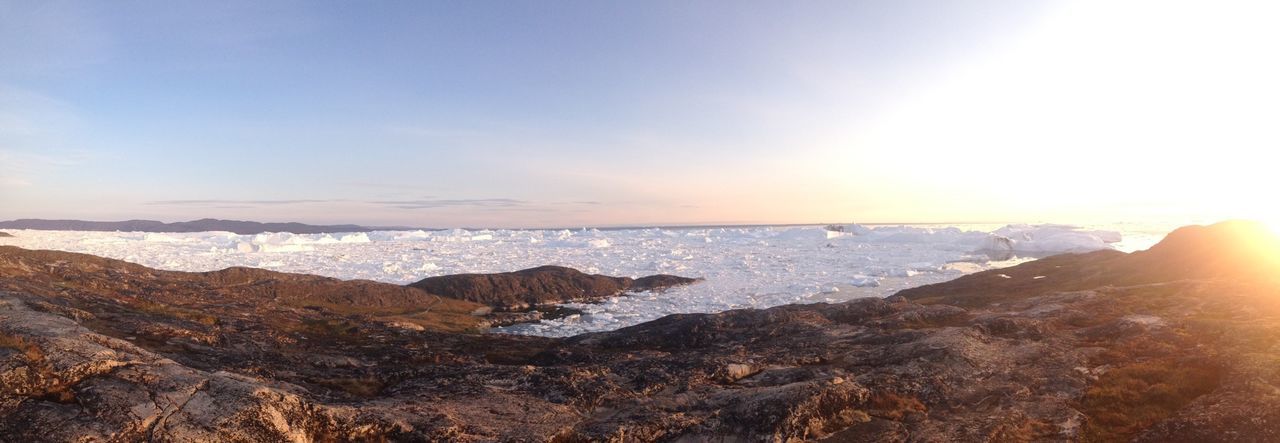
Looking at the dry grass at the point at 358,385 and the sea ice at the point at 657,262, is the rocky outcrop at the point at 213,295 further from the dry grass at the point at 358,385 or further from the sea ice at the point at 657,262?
the sea ice at the point at 657,262

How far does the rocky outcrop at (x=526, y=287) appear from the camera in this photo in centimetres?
2672

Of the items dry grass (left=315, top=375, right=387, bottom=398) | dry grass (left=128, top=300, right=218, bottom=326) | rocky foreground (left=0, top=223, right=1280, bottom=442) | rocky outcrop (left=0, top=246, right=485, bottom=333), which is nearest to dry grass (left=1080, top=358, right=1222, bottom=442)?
rocky foreground (left=0, top=223, right=1280, bottom=442)

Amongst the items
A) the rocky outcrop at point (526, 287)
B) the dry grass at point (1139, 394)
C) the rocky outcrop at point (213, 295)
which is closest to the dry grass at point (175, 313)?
the rocky outcrop at point (213, 295)

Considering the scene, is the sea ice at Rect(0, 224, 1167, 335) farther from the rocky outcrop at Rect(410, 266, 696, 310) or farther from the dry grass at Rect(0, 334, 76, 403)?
the dry grass at Rect(0, 334, 76, 403)

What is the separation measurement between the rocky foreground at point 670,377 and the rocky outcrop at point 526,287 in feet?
39.8

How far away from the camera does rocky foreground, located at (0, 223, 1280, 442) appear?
5.81 metres

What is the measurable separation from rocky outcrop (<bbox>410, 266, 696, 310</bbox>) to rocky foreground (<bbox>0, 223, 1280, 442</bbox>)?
1213 centimetres

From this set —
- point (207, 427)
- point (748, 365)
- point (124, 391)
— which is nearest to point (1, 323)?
point (124, 391)

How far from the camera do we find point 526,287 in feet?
93.9

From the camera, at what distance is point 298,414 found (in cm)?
597

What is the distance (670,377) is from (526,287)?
21.1m

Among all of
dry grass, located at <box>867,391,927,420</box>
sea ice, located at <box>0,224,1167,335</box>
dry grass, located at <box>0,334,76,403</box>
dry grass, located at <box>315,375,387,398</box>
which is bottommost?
sea ice, located at <box>0,224,1167,335</box>

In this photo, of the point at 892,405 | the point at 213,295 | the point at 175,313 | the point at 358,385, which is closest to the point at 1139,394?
the point at 892,405

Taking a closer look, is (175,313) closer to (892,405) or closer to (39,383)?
(39,383)
